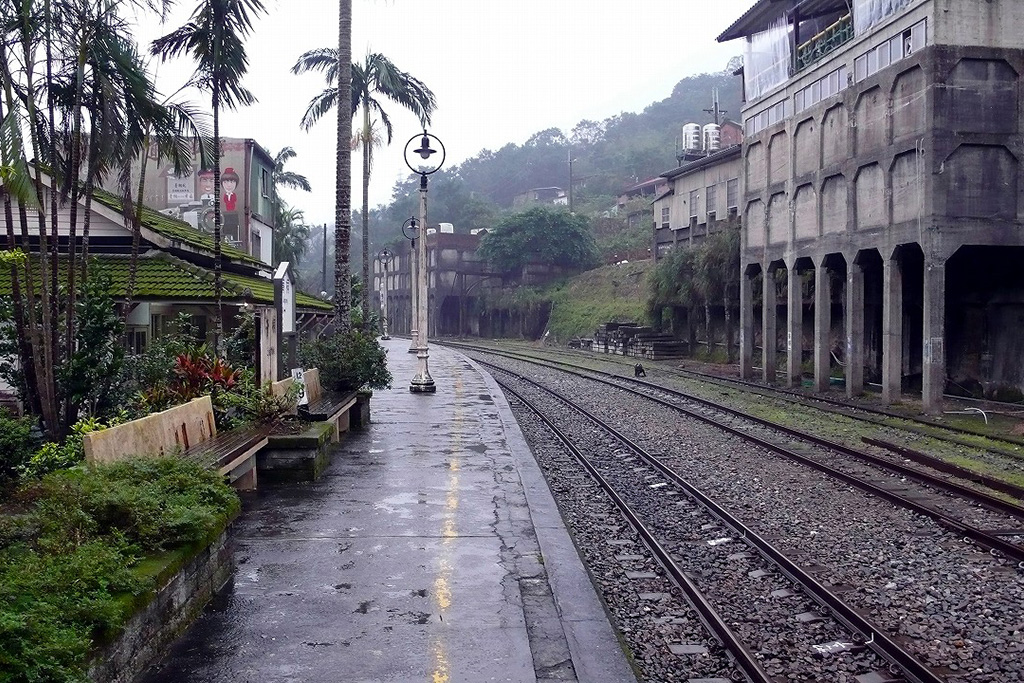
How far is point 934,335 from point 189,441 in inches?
638

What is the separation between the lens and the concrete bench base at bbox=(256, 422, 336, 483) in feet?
34.7

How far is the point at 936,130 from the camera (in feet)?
65.4

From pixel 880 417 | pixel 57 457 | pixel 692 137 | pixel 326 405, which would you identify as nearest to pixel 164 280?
pixel 326 405

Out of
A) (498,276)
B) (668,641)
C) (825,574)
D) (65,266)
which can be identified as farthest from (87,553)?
(498,276)

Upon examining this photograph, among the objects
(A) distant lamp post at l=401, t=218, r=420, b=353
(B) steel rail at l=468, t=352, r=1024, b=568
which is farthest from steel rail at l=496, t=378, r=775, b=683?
(A) distant lamp post at l=401, t=218, r=420, b=353

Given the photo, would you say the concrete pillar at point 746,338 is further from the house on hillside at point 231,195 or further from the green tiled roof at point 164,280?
the green tiled roof at point 164,280

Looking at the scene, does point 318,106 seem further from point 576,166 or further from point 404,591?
point 576,166

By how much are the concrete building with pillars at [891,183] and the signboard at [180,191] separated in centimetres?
2088

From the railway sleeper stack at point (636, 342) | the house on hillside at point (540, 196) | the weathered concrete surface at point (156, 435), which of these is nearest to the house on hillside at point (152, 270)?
the weathered concrete surface at point (156, 435)

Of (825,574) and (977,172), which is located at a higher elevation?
(977,172)

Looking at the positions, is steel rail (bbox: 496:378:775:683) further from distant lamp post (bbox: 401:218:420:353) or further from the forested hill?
the forested hill

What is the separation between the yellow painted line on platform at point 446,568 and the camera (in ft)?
17.6

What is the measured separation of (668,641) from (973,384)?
20216 mm

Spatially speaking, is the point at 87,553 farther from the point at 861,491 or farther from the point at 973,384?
the point at 973,384
